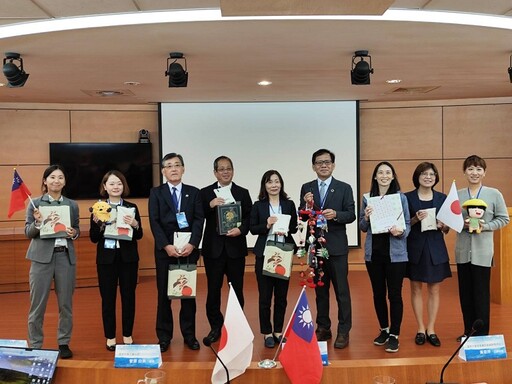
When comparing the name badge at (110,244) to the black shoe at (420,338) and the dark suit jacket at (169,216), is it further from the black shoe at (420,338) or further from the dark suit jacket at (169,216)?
the black shoe at (420,338)

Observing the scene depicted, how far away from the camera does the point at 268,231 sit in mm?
3756

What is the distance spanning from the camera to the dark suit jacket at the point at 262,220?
149 inches

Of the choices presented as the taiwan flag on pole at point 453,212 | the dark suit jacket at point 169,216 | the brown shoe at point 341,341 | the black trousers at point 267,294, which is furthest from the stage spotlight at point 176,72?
the brown shoe at point 341,341

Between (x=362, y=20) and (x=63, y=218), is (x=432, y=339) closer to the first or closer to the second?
(x=362, y=20)

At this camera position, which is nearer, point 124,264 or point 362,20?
point 362,20

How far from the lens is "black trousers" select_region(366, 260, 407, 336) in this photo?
364 centimetres

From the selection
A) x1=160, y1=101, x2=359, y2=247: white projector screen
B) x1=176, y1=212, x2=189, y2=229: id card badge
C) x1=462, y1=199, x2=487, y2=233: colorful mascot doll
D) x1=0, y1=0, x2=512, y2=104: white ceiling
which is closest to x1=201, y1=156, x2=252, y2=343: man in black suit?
x1=176, y1=212, x2=189, y2=229: id card badge

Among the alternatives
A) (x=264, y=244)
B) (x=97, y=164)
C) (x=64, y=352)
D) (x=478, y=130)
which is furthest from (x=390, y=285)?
(x=97, y=164)

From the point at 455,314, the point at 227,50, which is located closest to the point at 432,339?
the point at 455,314

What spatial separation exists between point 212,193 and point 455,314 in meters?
2.70

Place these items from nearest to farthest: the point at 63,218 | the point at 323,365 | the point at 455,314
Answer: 1. the point at 323,365
2. the point at 63,218
3. the point at 455,314

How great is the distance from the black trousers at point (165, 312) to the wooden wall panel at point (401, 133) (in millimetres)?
4068

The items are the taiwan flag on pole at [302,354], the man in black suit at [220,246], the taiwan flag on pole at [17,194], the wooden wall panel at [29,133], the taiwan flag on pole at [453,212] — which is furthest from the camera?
the wooden wall panel at [29,133]

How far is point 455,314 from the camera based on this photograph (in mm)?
4781
